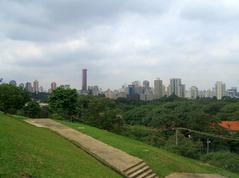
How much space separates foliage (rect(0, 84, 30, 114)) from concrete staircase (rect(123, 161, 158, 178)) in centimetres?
1925

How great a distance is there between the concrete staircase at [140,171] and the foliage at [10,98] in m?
19.2

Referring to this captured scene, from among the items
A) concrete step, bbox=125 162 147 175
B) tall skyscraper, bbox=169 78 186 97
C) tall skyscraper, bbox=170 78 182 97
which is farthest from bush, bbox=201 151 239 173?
tall skyscraper, bbox=169 78 186 97

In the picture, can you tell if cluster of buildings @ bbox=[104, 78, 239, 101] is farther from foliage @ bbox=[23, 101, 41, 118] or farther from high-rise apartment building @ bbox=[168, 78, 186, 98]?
foliage @ bbox=[23, 101, 41, 118]

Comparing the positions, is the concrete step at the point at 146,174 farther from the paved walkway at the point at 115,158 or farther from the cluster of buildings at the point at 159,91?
the cluster of buildings at the point at 159,91

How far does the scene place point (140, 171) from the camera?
16.4 m

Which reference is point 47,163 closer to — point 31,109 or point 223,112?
point 31,109

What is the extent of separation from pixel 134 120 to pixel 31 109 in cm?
2983

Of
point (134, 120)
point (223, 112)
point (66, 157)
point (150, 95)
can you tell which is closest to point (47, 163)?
point (66, 157)

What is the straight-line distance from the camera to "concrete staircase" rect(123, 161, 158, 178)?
1562cm

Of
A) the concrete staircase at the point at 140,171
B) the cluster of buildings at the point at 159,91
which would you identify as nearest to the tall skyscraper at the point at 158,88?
the cluster of buildings at the point at 159,91

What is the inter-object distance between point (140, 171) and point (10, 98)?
20.4 meters

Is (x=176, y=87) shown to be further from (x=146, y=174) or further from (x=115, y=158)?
(x=146, y=174)

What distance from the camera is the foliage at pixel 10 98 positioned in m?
33.7

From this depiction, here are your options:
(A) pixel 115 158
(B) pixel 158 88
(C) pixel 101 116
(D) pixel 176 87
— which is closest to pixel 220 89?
(D) pixel 176 87
